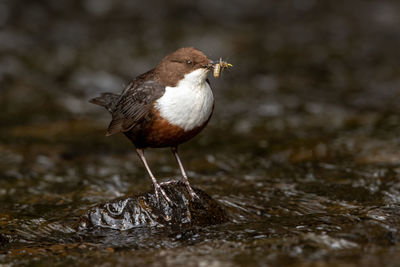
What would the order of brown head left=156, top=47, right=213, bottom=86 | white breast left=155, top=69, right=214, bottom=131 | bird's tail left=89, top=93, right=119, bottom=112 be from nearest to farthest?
white breast left=155, top=69, right=214, bottom=131 → brown head left=156, top=47, right=213, bottom=86 → bird's tail left=89, top=93, right=119, bottom=112

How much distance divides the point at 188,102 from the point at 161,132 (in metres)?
0.29

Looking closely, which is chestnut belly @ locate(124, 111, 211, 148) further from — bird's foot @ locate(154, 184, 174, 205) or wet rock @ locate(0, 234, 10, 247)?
wet rock @ locate(0, 234, 10, 247)

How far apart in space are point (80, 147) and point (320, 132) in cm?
278

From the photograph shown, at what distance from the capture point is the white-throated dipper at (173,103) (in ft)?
12.8

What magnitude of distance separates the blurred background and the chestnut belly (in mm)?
736

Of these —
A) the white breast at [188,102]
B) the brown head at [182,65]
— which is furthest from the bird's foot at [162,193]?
the brown head at [182,65]

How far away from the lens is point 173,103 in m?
3.90

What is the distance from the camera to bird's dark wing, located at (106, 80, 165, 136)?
4035mm

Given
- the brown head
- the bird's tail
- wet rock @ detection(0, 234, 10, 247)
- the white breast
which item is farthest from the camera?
the bird's tail

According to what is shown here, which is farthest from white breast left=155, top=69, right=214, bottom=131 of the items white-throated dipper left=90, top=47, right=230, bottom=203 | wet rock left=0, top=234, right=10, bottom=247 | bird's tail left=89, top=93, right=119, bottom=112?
wet rock left=0, top=234, right=10, bottom=247

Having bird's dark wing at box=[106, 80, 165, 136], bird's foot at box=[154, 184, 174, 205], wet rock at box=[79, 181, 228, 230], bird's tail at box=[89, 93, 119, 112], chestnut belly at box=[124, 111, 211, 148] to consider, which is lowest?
wet rock at box=[79, 181, 228, 230]

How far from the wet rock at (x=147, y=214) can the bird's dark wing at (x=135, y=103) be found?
556mm

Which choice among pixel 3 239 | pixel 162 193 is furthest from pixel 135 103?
pixel 3 239

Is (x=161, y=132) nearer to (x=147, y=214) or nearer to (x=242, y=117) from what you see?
(x=147, y=214)
